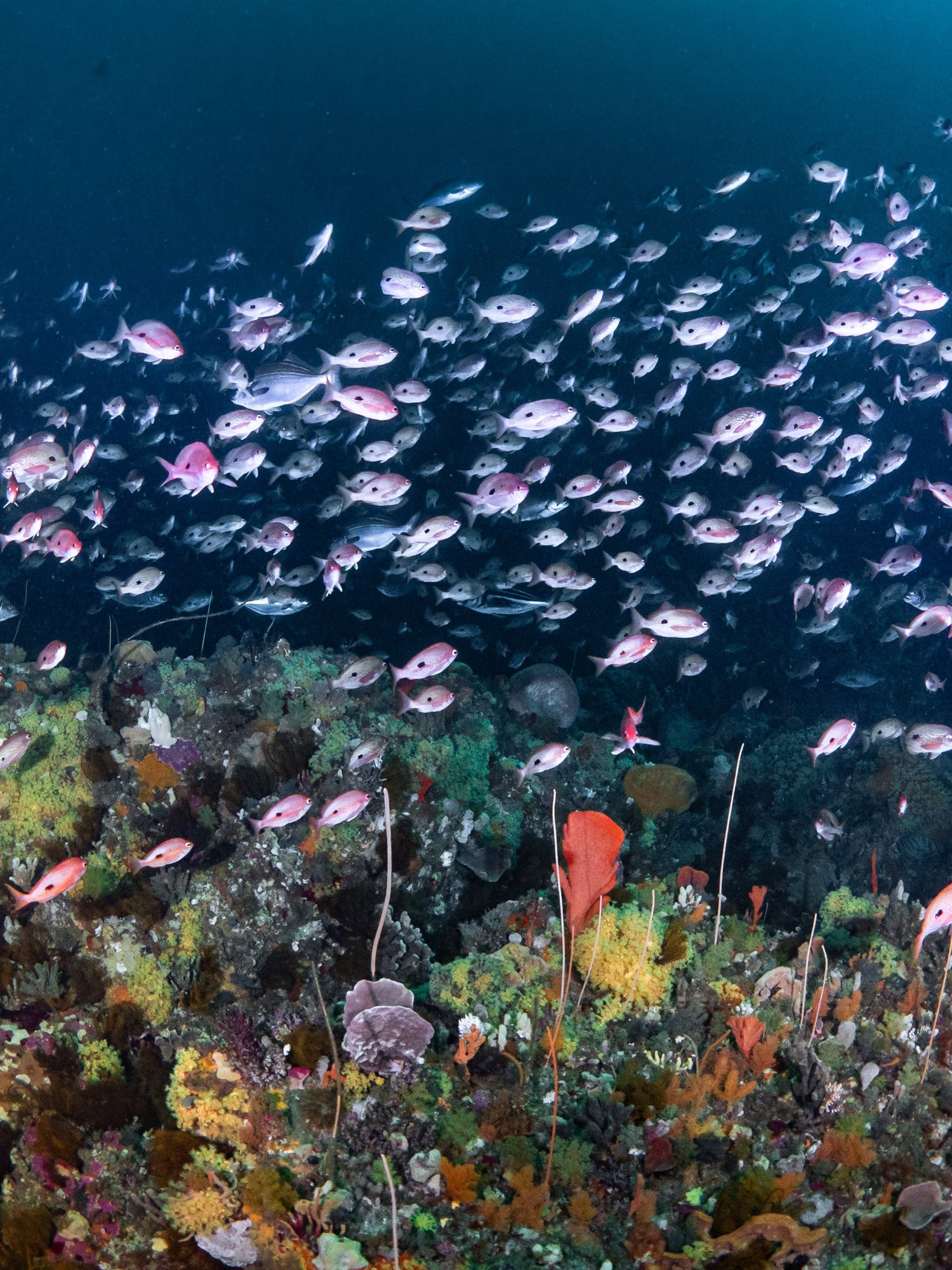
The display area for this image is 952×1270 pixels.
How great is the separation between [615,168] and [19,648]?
1666 inches

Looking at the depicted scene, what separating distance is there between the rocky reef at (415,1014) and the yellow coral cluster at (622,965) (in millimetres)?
17

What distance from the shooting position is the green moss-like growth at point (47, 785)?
664 cm

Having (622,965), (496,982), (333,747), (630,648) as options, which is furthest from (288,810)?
(630,648)

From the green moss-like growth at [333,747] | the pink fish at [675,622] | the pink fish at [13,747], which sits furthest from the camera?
the pink fish at [675,622]

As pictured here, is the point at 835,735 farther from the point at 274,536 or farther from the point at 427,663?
the point at 274,536

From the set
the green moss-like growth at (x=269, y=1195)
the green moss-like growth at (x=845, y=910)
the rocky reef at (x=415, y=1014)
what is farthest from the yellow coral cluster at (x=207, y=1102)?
the green moss-like growth at (x=845, y=910)

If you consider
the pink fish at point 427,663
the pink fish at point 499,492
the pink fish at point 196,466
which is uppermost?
the pink fish at point 196,466

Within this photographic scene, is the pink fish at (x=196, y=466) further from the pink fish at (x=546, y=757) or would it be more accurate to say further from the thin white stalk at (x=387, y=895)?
the pink fish at (x=546, y=757)

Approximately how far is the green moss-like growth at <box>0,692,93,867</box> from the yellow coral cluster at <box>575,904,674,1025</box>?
4.72 m

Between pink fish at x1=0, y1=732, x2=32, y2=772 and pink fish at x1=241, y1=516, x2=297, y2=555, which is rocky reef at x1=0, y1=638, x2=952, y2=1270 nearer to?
pink fish at x1=0, y1=732, x2=32, y2=772

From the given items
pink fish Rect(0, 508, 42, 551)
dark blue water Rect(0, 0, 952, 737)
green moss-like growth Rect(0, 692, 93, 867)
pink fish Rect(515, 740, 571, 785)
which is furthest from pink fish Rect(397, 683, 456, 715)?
dark blue water Rect(0, 0, 952, 737)

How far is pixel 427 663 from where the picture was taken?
6.06 metres

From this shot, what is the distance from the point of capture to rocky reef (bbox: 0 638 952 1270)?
138 inches

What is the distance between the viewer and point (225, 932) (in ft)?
18.8
